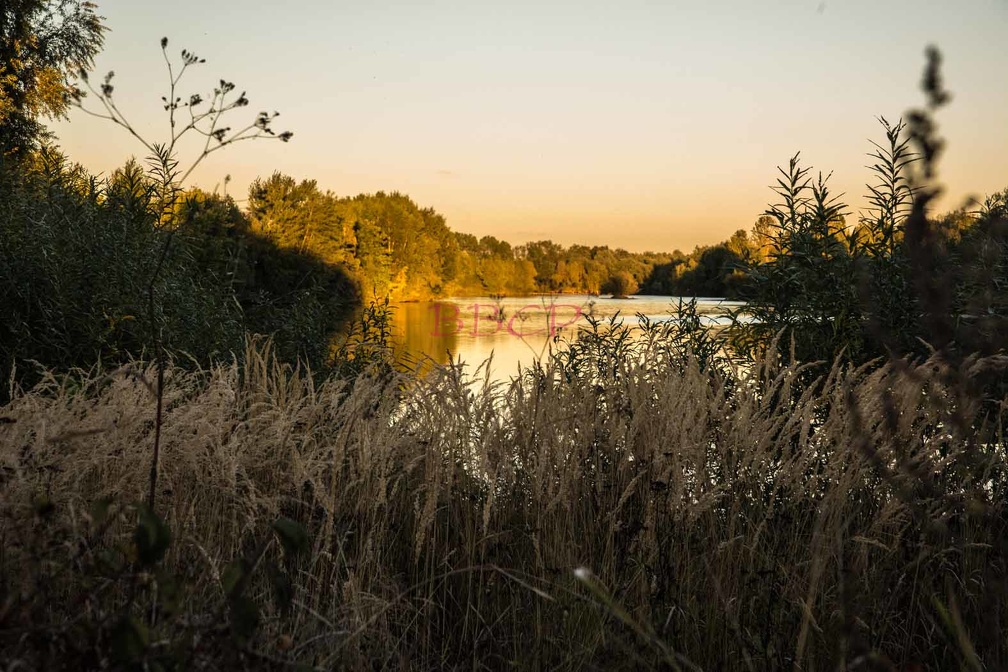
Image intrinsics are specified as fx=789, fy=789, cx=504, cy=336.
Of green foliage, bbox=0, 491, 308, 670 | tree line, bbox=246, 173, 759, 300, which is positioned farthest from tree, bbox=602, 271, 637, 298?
green foliage, bbox=0, 491, 308, 670

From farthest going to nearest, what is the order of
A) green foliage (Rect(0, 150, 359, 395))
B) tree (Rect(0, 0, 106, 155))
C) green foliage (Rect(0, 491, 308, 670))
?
tree (Rect(0, 0, 106, 155))
green foliage (Rect(0, 150, 359, 395))
green foliage (Rect(0, 491, 308, 670))

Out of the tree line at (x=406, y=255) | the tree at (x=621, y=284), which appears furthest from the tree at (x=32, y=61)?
the tree at (x=621, y=284)

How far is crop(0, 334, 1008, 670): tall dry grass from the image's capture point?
2963mm

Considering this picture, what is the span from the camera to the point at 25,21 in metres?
22.5

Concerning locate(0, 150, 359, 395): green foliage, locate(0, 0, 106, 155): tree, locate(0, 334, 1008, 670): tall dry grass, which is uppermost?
locate(0, 0, 106, 155): tree

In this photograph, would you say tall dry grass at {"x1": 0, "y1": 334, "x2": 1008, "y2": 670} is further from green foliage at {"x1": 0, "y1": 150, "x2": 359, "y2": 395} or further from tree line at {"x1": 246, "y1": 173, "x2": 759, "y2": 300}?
tree line at {"x1": 246, "y1": 173, "x2": 759, "y2": 300}

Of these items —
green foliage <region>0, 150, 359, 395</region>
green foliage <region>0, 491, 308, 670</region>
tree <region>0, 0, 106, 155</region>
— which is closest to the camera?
green foliage <region>0, 491, 308, 670</region>

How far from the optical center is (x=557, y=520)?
3455 millimetres

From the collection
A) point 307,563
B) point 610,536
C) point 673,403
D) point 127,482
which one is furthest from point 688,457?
point 127,482

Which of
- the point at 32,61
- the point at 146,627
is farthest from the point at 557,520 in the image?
the point at 32,61

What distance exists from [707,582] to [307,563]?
173cm

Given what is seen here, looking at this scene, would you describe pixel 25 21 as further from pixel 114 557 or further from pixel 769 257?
pixel 114 557

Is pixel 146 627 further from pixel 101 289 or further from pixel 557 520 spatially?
pixel 101 289

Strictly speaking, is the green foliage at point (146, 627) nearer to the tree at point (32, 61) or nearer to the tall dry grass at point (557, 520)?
the tall dry grass at point (557, 520)
